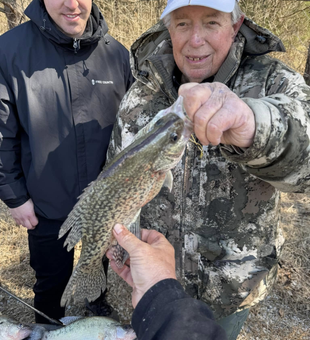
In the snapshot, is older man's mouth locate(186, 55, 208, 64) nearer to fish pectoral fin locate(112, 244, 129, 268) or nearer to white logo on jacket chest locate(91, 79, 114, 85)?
white logo on jacket chest locate(91, 79, 114, 85)

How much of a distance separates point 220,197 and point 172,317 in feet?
3.32

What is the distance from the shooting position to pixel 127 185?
180 centimetres

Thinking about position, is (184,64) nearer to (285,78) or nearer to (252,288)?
(285,78)

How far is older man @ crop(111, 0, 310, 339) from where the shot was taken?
1.96 metres

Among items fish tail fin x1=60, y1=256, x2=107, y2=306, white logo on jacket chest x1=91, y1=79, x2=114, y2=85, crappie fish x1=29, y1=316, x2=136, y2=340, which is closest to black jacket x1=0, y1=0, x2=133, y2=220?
white logo on jacket chest x1=91, y1=79, x2=114, y2=85

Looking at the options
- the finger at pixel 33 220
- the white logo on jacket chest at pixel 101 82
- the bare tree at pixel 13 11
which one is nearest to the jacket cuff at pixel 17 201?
the finger at pixel 33 220

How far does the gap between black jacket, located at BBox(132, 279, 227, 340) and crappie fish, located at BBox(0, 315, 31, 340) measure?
4.88 feet

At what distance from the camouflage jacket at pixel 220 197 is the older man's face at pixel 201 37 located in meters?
0.11

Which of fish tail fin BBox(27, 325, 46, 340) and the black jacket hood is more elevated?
the black jacket hood

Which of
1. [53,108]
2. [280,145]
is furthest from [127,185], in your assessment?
[53,108]

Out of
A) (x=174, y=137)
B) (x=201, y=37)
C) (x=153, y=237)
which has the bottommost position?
(x=153, y=237)

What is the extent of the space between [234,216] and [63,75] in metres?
2.10

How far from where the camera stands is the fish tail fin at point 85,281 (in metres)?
2.12

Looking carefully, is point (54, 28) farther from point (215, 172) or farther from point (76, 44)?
point (215, 172)
